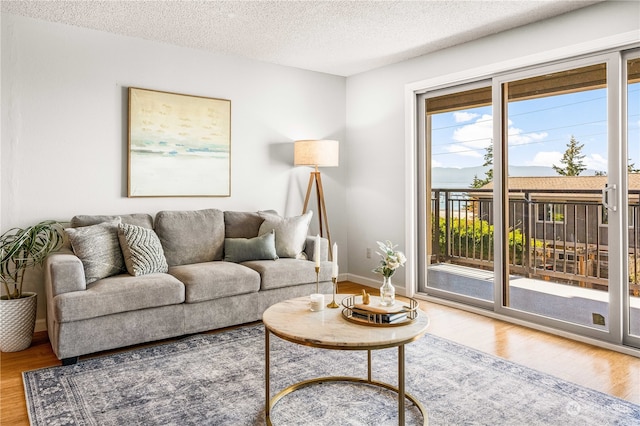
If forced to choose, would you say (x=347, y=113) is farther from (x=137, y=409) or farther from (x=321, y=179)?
(x=137, y=409)

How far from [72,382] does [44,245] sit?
1384mm

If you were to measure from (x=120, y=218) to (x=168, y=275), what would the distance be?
761mm

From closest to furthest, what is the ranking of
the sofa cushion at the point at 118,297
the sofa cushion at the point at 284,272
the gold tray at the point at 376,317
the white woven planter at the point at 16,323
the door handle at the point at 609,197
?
1. the gold tray at the point at 376,317
2. the sofa cushion at the point at 118,297
3. the white woven planter at the point at 16,323
4. the door handle at the point at 609,197
5. the sofa cushion at the point at 284,272

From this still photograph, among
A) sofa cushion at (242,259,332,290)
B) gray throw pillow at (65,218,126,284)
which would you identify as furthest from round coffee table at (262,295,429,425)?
gray throw pillow at (65,218,126,284)

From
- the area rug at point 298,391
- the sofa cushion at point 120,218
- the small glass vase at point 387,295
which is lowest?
the area rug at point 298,391

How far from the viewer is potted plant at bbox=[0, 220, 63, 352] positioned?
3.21m

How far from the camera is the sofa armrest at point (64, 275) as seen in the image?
2973 mm

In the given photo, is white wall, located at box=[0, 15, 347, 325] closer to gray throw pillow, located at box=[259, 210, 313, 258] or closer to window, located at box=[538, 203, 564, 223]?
gray throw pillow, located at box=[259, 210, 313, 258]

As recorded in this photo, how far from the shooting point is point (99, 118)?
397cm

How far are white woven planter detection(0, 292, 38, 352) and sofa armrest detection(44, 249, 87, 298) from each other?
33 centimetres

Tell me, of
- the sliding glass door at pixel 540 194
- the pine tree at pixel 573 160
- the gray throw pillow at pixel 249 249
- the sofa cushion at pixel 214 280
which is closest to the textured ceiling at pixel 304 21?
the sliding glass door at pixel 540 194

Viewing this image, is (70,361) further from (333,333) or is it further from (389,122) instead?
(389,122)

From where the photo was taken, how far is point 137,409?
236cm

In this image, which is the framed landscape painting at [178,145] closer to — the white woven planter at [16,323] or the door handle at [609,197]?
the white woven planter at [16,323]
